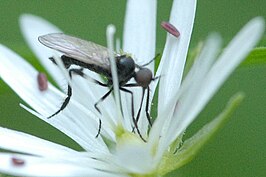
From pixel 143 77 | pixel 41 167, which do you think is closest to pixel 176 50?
pixel 143 77

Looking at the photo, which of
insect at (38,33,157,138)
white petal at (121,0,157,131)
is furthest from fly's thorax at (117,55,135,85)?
white petal at (121,0,157,131)

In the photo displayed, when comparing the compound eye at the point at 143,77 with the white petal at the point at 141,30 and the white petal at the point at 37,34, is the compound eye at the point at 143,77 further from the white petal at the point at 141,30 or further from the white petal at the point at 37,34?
the white petal at the point at 37,34

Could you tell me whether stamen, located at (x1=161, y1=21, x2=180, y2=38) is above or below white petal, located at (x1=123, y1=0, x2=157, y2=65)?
above

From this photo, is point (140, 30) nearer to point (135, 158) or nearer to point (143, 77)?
point (143, 77)

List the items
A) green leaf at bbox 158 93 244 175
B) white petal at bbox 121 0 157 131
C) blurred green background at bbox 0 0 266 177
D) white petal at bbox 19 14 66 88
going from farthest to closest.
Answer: blurred green background at bbox 0 0 266 177
white petal at bbox 19 14 66 88
white petal at bbox 121 0 157 131
green leaf at bbox 158 93 244 175

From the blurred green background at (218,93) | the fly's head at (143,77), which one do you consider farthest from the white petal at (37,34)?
the fly's head at (143,77)

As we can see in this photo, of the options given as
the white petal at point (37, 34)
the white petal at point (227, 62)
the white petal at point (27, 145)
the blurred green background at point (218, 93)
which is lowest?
the blurred green background at point (218, 93)

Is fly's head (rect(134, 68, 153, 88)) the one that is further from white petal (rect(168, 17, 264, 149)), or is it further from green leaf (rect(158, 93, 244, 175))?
white petal (rect(168, 17, 264, 149))

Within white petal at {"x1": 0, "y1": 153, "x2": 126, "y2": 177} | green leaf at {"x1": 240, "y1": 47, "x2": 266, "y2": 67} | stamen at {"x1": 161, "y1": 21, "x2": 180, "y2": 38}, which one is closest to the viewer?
white petal at {"x1": 0, "y1": 153, "x2": 126, "y2": 177}

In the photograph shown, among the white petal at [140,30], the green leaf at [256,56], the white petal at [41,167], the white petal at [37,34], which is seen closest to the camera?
the white petal at [41,167]
